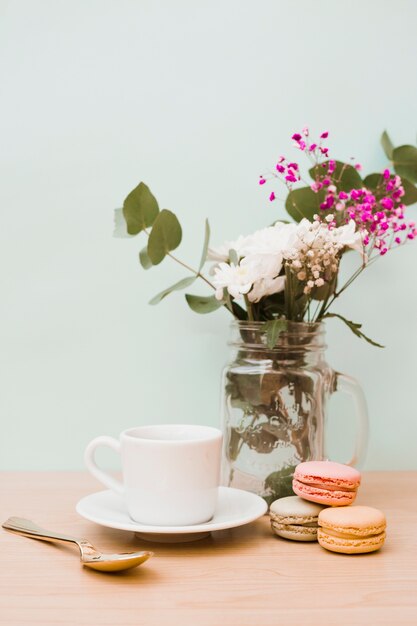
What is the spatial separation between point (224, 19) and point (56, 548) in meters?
0.88

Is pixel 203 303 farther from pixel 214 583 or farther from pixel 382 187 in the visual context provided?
pixel 214 583

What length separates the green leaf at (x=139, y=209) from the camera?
983 millimetres

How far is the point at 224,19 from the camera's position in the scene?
1194 mm

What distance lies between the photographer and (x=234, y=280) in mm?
897

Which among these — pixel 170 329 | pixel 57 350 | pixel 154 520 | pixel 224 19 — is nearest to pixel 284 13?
pixel 224 19

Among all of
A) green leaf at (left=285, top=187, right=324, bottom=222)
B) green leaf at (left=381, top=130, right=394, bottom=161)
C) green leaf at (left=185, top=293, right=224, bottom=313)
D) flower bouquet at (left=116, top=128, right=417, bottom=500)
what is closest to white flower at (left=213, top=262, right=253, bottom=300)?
flower bouquet at (left=116, top=128, right=417, bottom=500)

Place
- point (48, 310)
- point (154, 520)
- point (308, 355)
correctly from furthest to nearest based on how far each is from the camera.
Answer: point (48, 310)
point (308, 355)
point (154, 520)

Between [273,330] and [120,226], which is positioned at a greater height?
[120,226]

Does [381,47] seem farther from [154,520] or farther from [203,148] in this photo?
[154,520]

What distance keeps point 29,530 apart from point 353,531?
352mm

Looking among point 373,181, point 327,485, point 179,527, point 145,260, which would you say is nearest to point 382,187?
point 373,181

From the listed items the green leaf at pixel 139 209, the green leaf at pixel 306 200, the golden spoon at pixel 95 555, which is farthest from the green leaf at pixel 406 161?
the golden spoon at pixel 95 555

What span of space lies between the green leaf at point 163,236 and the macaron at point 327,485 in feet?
1.24

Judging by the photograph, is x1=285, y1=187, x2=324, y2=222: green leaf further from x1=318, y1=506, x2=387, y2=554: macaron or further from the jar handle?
x1=318, y1=506, x2=387, y2=554: macaron
